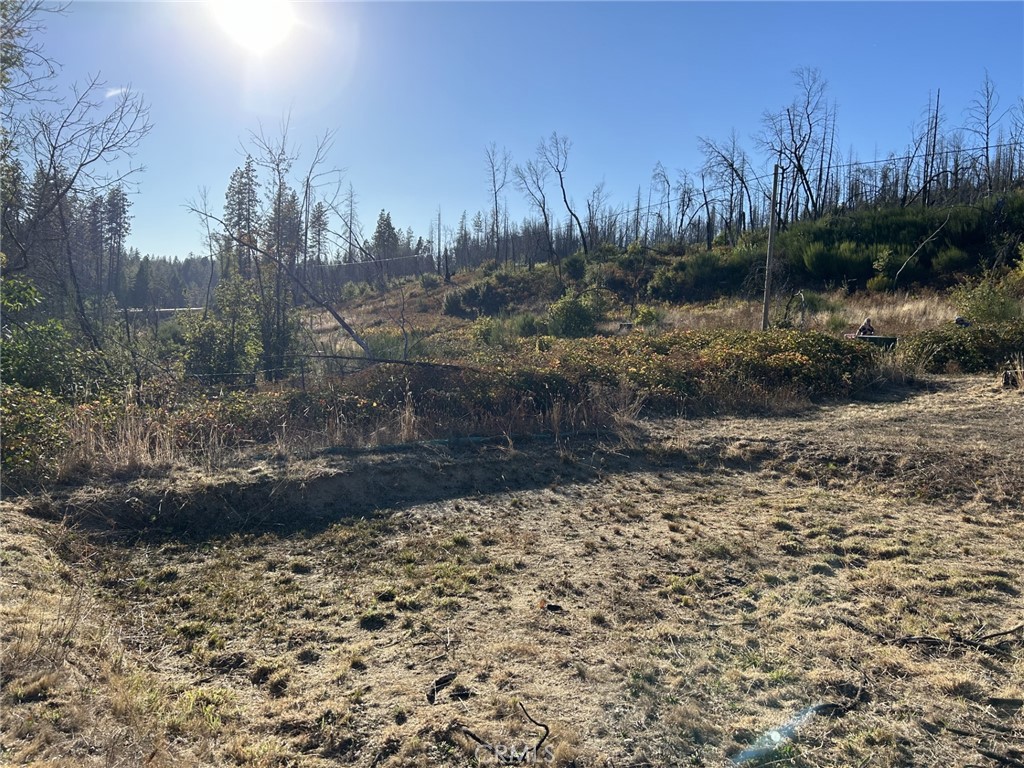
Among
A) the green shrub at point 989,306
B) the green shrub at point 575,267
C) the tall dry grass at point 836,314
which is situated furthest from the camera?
the green shrub at point 575,267

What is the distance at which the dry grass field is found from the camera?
2.78m

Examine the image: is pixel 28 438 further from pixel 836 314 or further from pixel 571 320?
pixel 836 314

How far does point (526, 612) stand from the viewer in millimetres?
4066

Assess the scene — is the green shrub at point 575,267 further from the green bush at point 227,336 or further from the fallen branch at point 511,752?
the fallen branch at point 511,752

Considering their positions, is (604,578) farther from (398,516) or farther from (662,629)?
(398,516)

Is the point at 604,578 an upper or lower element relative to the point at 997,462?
lower

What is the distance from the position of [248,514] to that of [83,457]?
5.70 ft

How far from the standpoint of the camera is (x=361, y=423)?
26.5 feet

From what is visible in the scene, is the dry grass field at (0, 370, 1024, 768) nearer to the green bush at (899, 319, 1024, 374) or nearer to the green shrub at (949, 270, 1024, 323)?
the green bush at (899, 319, 1024, 374)

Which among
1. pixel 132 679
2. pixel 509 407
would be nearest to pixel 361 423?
pixel 509 407

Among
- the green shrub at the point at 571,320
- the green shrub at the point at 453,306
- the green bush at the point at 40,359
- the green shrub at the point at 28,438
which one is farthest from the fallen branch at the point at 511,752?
the green shrub at the point at 453,306

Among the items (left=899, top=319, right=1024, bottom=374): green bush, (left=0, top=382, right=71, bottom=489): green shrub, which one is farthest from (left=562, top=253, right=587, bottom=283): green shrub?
(left=0, top=382, right=71, bottom=489): green shrub

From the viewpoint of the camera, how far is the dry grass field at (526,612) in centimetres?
278

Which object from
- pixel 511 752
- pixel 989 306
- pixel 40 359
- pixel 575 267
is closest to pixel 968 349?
pixel 989 306
